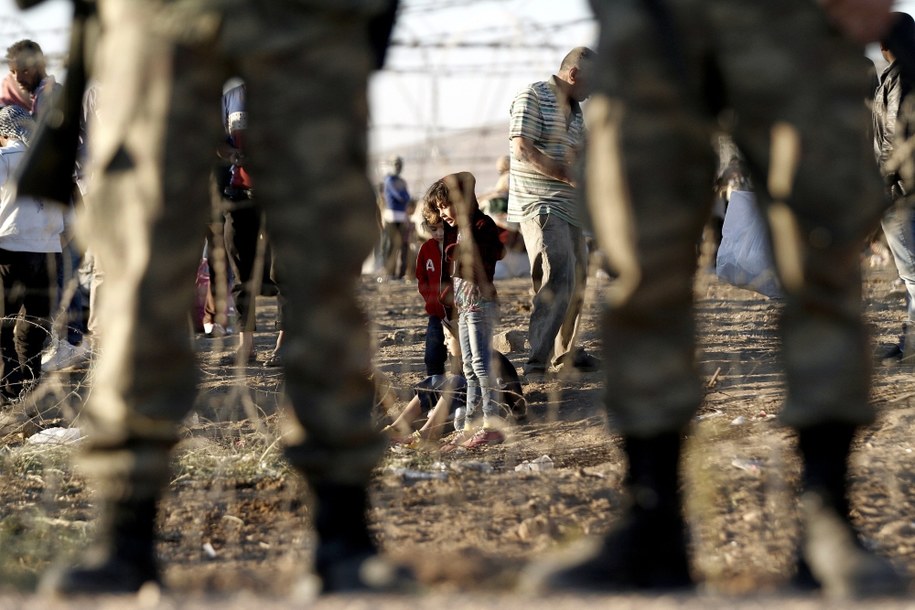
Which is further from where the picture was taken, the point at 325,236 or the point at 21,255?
the point at 21,255

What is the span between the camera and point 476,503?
11.0 ft

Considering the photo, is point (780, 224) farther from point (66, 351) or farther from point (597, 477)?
point (66, 351)

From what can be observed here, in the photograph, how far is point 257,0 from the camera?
1.97m

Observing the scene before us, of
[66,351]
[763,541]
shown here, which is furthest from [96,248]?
[66,351]

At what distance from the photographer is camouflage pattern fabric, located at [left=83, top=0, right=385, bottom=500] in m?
1.95

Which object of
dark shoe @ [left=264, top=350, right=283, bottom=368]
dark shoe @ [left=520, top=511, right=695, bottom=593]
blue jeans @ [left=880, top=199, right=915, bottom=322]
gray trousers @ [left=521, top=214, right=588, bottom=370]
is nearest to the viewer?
dark shoe @ [left=520, top=511, right=695, bottom=593]

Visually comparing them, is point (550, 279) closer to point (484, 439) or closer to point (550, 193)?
point (550, 193)

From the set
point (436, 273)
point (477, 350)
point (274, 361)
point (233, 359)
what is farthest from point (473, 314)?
point (233, 359)

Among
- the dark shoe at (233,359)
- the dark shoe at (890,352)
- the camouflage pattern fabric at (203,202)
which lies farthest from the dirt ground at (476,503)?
the dark shoe at (233,359)

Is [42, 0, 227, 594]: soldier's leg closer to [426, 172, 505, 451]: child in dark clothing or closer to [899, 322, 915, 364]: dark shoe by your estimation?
[426, 172, 505, 451]: child in dark clothing

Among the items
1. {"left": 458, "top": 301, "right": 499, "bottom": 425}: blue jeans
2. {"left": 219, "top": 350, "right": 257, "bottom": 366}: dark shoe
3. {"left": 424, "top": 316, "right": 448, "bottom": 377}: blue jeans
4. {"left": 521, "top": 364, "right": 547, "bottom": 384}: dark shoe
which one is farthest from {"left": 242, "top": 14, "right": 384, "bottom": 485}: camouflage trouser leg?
{"left": 219, "top": 350, "right": 257, "bottom": 366}: dark shoe

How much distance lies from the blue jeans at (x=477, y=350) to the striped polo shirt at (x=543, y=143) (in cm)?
128

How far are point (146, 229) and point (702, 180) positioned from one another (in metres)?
0.97

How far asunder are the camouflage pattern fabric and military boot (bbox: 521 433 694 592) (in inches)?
15.6
